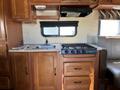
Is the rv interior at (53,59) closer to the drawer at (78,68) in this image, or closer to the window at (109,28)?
the drawer at (78,68)

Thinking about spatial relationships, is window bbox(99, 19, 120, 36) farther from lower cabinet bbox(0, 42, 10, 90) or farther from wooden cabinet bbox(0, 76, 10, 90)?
wooden cabinet bbox(0, 76, 10, 90)

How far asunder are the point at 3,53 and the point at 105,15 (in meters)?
1.97

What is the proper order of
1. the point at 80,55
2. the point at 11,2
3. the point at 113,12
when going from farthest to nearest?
1. the point at 113,12
2. the point at 11,2
3. the point at 80,55

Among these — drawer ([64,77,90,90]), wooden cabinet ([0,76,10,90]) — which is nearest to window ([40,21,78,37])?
drawer ([64,77,90,90])

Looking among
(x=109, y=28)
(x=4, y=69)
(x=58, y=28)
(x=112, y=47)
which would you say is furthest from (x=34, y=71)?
(x=109, y=28)

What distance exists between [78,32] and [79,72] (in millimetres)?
912

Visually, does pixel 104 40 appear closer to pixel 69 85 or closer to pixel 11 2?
pixel 69 85

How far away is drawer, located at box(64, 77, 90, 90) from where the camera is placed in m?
2.29

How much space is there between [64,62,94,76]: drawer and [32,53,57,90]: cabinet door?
9.2 inches

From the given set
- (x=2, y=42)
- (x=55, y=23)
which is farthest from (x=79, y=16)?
(x=2, y=42)

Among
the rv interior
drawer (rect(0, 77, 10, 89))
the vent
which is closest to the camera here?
the rv interior

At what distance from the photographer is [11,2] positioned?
2.40 metres

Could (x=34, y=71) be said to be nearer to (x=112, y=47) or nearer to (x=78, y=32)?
(x=78, y=32)

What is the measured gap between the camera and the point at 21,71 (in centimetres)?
235
